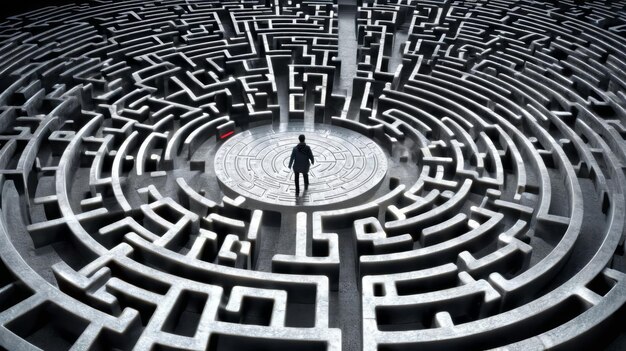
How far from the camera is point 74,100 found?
10.8 metres

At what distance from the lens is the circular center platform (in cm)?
923

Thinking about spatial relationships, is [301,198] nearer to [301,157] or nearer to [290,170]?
[301,157]

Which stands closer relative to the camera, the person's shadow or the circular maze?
the circular maze

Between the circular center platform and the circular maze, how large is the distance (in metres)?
0.05

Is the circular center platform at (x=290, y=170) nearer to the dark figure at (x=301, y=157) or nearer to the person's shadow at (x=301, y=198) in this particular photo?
the person's shadow at (x=301, y=198)

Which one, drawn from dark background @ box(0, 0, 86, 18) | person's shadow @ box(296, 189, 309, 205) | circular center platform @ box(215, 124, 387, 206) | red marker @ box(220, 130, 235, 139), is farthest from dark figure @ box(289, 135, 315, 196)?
dark background @ box(0, 0, 86, 18)

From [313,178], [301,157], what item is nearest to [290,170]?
[313,178]

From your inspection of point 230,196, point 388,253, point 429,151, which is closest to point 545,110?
point 429,151

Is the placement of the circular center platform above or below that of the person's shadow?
above

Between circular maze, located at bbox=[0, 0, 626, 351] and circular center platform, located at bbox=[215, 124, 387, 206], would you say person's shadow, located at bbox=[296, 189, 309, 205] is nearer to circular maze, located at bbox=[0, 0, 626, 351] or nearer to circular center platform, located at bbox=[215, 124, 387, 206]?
circular center platform, located at bbox=[215, 124, 387, 206]

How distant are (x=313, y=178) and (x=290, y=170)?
0.55 m

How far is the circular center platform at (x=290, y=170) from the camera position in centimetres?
923

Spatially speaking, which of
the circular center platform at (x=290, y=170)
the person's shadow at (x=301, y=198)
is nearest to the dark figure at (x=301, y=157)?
the person's shadow at (x=301, y=198)

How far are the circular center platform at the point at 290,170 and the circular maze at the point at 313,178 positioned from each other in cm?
5
